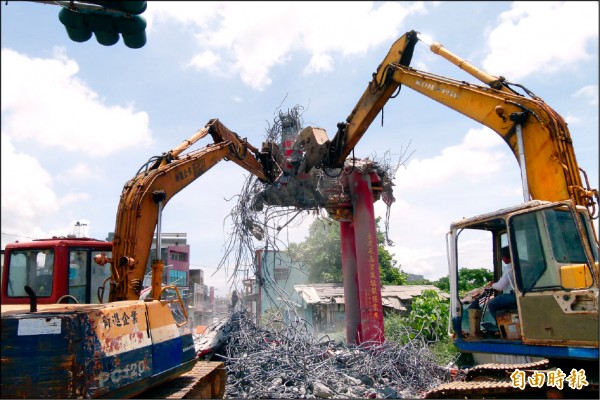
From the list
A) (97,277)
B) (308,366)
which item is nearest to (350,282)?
(308,366)

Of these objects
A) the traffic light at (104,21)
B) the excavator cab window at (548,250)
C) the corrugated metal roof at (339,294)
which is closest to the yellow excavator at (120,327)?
the traffic light at (104,21)

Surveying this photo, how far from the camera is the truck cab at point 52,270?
6.99 meters

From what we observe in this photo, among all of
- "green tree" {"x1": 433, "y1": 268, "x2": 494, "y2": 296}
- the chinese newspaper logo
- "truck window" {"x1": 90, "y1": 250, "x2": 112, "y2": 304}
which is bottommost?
the chinese newspaper logo

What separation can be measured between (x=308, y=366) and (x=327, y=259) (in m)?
20.1

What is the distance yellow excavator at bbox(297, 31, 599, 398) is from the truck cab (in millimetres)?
5151

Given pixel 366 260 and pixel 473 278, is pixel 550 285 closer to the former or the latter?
pixel 366 260

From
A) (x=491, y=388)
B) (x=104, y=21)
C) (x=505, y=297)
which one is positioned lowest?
(x=491, y=388)

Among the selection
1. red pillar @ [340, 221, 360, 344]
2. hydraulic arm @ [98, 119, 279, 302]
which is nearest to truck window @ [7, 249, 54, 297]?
hydraulic arm @ [98, 119, 279, 302]

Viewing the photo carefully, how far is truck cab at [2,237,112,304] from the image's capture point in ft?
22.9

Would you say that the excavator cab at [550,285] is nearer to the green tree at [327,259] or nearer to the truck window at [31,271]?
the truck window at [31,271]

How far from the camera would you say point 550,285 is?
4.89 meters

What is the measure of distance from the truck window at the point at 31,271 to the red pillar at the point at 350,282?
808 centimetres

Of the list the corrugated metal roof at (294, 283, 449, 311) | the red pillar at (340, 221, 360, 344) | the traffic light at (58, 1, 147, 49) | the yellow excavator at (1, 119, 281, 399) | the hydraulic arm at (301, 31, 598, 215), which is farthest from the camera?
the corrugated metal roof at (294, 283, 449, 311)

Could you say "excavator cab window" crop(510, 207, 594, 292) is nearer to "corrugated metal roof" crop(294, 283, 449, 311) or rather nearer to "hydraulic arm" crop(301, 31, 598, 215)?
"hydraulic arm" crop(301, 31, 598, 215)
